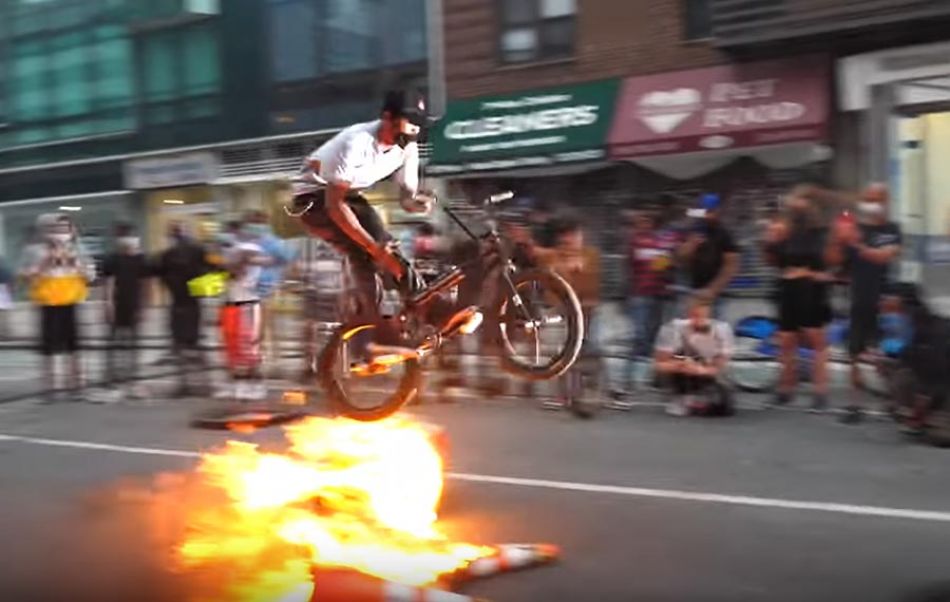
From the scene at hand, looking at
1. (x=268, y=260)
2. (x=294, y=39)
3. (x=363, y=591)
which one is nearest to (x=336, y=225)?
(x=363, y=591)

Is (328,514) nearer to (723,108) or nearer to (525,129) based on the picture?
(723,108)

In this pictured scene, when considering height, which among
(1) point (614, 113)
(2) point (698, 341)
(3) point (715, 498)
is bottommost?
(3) point (715, 498)

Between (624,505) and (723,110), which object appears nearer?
(624,505)

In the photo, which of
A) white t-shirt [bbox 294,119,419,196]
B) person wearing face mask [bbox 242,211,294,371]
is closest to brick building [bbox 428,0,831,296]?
person wearing face mask [bbox 242,211,294,371]

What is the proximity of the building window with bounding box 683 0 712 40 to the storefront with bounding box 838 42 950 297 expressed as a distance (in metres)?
2.30

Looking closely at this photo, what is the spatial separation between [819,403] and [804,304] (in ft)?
2.84

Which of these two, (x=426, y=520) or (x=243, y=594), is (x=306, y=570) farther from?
(x=426, y=520)

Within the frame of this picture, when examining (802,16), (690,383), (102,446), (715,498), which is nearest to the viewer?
(715,498)

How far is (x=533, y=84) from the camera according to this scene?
1845 cm

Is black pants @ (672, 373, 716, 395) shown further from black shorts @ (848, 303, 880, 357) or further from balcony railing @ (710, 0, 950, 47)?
balcony railing @ (710, 0, 950, 47)

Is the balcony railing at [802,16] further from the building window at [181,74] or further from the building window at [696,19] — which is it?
the building window at [181,74]

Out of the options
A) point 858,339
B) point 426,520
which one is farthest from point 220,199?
point 426,520

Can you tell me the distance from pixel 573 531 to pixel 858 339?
469 centimetres

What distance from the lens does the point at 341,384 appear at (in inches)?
237
